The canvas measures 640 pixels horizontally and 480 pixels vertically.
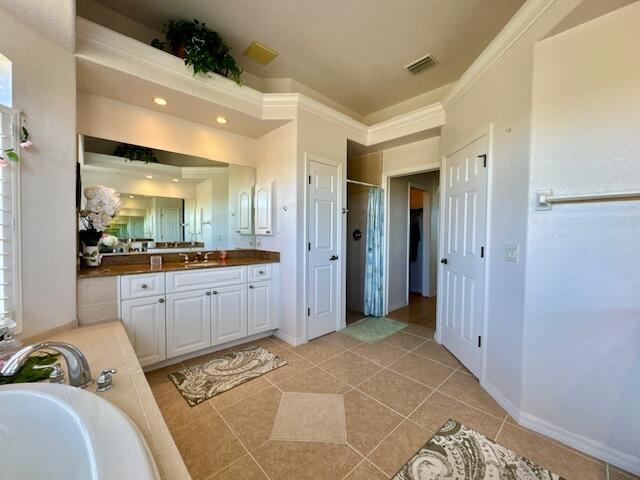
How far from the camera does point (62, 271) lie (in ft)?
5.60

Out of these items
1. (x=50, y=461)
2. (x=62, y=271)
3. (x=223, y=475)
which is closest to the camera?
(x=50, y=461)

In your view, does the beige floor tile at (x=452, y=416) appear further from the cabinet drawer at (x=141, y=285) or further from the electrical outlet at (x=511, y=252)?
the cabinet drawer at (x=141, y=285)

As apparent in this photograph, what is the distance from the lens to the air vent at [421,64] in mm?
2660

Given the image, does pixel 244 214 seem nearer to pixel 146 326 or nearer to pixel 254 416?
pixel 146 326

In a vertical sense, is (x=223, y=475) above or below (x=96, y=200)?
below

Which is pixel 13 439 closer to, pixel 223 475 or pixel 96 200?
pixel 223 475

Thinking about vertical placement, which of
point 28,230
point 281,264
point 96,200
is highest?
point 96,200

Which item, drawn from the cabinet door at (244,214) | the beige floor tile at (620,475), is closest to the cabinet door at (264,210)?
the cabinet door at (244,214)

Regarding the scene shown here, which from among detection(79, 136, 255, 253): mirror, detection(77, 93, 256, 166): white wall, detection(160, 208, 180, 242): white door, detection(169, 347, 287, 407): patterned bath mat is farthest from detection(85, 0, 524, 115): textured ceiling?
detection(169, 347, 287, 407): patterned bath mat

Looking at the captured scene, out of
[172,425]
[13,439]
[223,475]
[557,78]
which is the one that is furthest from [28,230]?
[557,78]

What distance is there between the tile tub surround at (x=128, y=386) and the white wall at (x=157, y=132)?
1.68 m

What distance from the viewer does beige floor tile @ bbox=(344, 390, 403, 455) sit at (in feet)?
4.98

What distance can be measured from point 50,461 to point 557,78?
2916 mm

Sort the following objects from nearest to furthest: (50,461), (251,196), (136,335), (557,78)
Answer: (50,461), (557,78), (136,335), (251,196)
